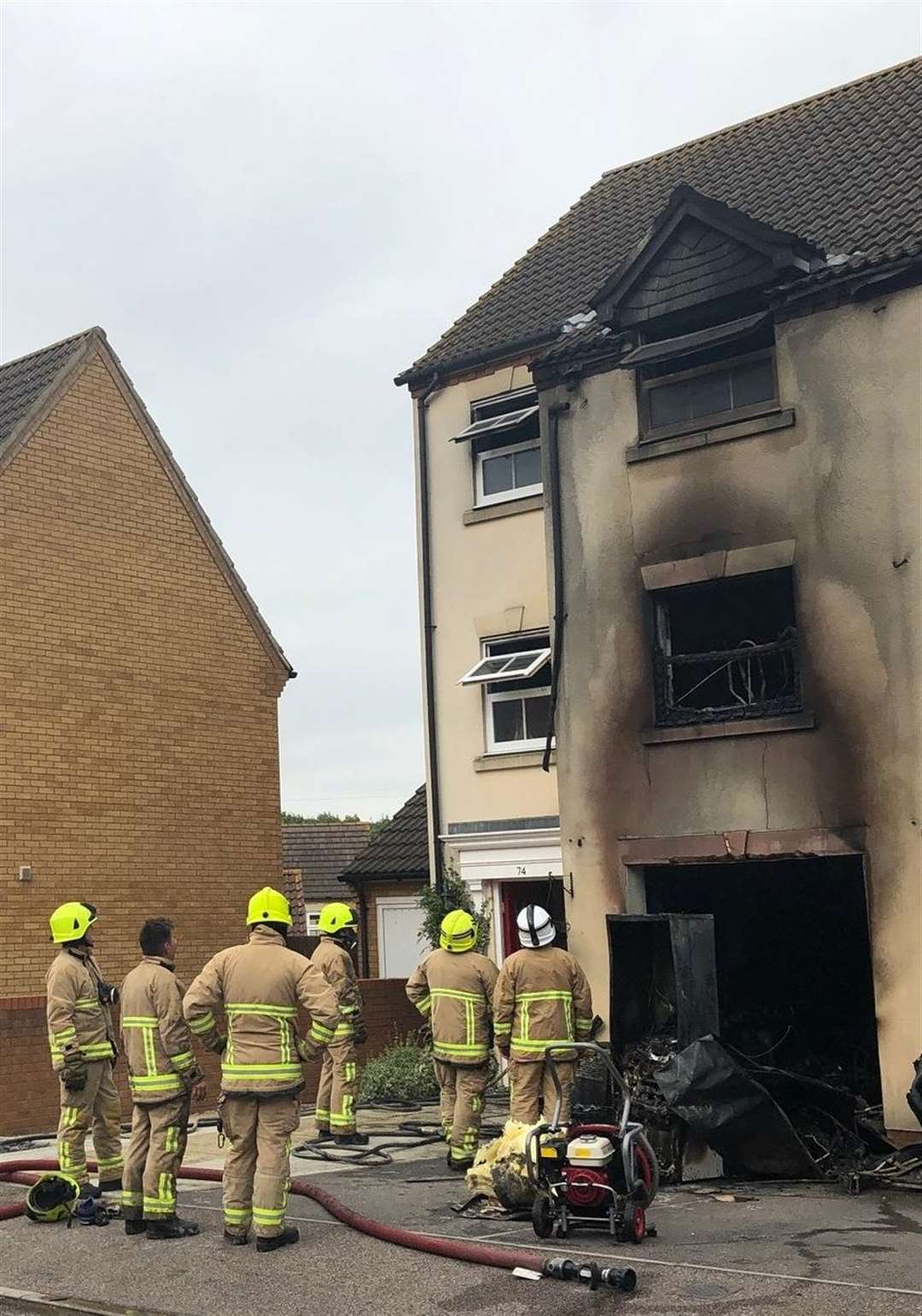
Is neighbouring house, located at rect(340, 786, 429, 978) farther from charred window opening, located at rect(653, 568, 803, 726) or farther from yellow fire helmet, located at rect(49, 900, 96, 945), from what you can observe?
yellow fire helmet, located at rect(49, 900, 96, 945)

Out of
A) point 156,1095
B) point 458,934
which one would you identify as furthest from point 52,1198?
point 458,934

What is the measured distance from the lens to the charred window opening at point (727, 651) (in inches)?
520

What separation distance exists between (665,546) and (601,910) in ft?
10.4

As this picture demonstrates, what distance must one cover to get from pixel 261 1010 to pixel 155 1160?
3.66 feet

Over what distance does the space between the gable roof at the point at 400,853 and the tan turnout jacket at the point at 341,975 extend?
29.5ft

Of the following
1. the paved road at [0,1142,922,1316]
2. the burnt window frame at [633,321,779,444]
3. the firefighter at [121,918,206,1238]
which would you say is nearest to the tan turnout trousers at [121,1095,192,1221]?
the firefighter at [121,918,206,1238]

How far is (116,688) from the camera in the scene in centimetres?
1761

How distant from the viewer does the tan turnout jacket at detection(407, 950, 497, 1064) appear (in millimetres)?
11141

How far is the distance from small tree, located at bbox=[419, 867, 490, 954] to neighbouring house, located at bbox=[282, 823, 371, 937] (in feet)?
70.5

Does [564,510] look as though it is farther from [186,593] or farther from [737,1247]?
[737,1247]

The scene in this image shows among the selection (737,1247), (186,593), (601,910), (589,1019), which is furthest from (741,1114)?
(186,593)

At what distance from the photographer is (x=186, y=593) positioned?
18.9 meters

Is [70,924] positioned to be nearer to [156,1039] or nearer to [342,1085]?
[156,1039]

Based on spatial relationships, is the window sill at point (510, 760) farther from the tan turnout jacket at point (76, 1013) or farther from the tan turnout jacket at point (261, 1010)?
the tan turnout jacket at point (261, 1010)
